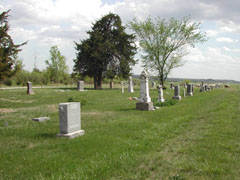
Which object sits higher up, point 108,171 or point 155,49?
point 155,49

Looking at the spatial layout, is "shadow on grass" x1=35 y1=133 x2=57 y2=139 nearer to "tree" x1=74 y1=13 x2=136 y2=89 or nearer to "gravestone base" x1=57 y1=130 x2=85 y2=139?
"gravestone base" x1=57 y1=130 x2=85 y2=139

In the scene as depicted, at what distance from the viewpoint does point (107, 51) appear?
37750 millimetres

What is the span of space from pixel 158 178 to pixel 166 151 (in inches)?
63.8

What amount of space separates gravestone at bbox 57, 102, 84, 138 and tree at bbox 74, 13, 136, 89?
30.1 meters

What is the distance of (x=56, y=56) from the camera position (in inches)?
2057

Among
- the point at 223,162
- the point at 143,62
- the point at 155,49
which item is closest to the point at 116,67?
the point at 143,62

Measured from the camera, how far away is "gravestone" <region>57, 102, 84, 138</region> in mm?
7136

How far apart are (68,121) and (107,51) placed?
31.5m

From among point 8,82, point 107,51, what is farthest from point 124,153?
point 8,82

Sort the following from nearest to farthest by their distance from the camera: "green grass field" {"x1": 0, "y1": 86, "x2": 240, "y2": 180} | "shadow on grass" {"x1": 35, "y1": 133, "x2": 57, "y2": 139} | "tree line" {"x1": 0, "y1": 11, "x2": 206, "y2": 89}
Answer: "green grass field" {"x1": 0, "y1": 86, "x2": 240, "y2": 180} < "shadow on grass" {"x1": 35, "y1": 133, "x2": 57, "y2": 139} < "tree line" {"x1": 0, "y1": 11, "x2": 206, "y2": 89}

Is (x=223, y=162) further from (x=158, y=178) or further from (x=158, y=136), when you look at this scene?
(x=158, y=136)

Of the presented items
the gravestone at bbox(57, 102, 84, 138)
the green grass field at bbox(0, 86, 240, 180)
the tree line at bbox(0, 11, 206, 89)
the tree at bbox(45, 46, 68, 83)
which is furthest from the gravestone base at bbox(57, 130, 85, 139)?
the tree at bbox(45, 46, 68, 83)

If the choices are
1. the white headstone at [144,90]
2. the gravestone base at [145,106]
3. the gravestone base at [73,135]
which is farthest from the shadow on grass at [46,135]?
the white headstone at [144,90]

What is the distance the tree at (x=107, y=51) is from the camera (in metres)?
37.4
